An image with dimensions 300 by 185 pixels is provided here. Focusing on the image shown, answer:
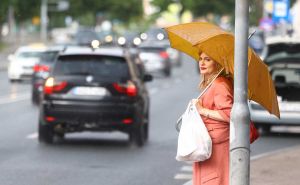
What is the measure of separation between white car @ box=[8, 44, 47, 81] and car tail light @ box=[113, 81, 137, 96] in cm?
2647

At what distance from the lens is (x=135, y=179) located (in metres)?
14.1

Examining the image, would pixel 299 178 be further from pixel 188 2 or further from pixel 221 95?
pixel 188 2

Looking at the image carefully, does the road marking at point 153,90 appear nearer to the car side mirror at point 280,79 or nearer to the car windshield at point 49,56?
the car windshield at point 49,56

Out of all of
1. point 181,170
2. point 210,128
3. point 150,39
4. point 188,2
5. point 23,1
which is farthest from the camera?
point 23,1

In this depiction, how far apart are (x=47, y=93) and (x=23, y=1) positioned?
8609cm

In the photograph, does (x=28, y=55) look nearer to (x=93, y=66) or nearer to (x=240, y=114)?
(x=93, y=66)

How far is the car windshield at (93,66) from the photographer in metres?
18.6

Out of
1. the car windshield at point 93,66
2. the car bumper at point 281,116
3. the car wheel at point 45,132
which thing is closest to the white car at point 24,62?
the car bumper at point 281,116

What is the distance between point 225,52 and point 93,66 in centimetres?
1024

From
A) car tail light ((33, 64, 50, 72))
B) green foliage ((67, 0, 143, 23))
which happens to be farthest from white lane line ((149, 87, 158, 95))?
green foliage ((67, 0, 143, 23))

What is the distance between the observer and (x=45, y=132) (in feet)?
62.3

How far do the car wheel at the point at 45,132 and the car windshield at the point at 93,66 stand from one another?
32.6 inches

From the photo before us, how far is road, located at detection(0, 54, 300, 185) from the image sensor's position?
14.1m

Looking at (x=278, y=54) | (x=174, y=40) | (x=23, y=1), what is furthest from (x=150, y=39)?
(x=174, y=40)
